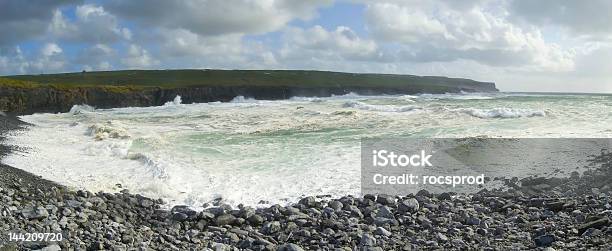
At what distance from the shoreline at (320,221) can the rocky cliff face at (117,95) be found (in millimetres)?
45663

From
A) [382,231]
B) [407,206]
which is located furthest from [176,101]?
[382,231]

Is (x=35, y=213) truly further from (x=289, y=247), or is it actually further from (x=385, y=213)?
(x=385, y=213)

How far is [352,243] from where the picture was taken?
9.53 metres

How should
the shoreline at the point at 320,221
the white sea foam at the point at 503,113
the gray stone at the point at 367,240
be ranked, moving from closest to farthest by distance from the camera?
1. the shoreline at the point at 320,221
2. the gray stone at the point at 367,240
3. the white sea foam at the point at 503,113

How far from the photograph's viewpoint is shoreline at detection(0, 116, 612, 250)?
9.28 meters

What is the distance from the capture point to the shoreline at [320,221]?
365 inches

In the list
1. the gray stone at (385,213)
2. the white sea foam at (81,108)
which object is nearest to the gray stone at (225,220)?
the gray stone at (385,213)

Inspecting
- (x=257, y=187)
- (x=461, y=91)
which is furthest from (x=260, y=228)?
(x=461, y=91)

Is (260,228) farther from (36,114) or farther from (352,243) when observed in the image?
(36,114)

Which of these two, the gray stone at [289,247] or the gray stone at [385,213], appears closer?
the gray stone at [289,247]

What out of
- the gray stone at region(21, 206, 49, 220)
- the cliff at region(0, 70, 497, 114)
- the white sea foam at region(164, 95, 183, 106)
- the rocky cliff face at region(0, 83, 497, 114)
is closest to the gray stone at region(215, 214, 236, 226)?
the gray stone at region(21, 206, 49, 220)

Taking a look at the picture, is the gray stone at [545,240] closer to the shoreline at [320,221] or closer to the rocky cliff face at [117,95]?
the shoreline at [320,221]

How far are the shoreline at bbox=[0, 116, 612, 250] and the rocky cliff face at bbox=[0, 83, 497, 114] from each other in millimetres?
45663

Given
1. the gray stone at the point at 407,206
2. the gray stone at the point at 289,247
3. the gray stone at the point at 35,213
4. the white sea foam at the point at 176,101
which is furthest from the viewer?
the white sea foam at the point at 176,101
